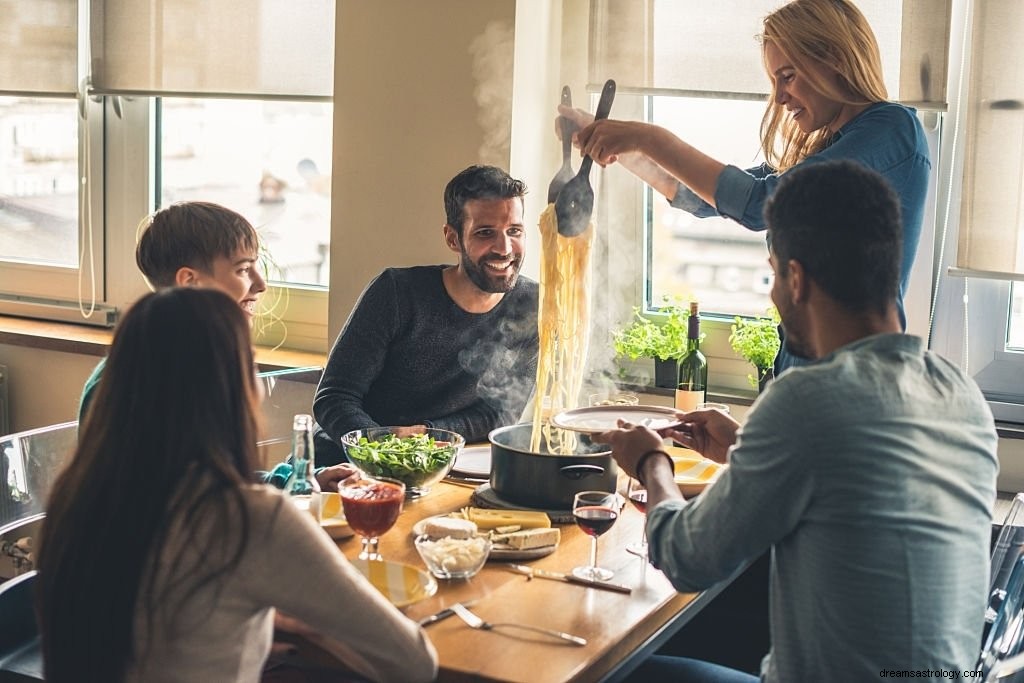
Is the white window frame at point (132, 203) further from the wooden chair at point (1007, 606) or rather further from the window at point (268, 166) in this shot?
the wooden chair at point (1007, 606)

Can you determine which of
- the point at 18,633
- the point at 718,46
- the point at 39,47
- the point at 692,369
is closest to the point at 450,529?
the point at 18,633

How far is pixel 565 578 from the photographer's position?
79.0 inches

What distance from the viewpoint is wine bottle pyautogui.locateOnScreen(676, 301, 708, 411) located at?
10.5 feet

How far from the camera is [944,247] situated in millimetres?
3256

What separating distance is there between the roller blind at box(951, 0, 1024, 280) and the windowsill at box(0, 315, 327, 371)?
2.06 m

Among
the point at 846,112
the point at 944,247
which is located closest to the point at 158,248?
the point at 846,112

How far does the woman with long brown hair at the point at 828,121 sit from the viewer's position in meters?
2.36

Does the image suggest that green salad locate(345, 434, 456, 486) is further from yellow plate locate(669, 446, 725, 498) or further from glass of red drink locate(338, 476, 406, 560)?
yellow plate locate(669, 446, 725, 498)

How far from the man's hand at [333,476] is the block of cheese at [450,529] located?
40 cm

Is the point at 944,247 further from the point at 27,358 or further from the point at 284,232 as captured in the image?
the point at 27,358

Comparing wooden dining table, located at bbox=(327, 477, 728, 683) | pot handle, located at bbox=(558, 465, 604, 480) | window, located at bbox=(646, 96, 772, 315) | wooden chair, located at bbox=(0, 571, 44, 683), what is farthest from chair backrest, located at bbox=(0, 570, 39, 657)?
window, located at bbox=(646, 96, 772, 315)

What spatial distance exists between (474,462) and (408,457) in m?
0.35

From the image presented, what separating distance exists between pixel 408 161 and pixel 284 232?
2.61 ft

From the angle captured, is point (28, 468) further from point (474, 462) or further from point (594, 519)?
point (594, 519)
